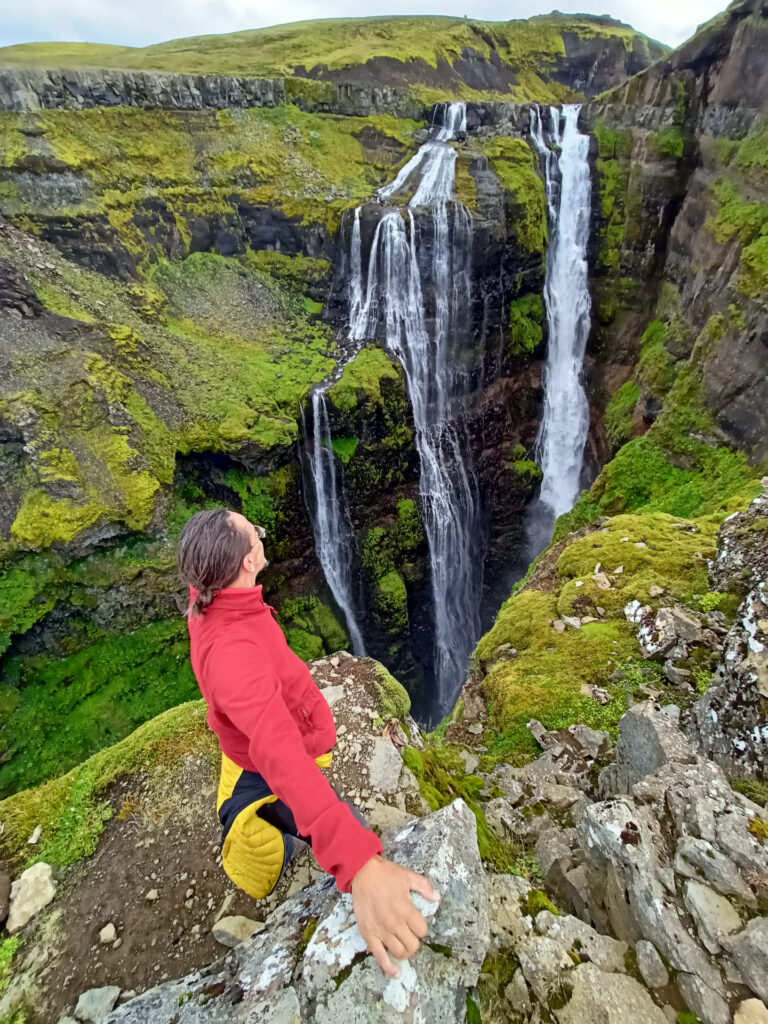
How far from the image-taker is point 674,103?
52.5ft

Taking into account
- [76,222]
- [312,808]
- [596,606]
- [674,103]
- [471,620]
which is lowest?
[471,620]

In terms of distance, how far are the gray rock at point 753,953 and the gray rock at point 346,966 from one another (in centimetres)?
114

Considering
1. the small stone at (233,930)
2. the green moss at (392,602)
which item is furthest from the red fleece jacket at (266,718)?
the green moss at (392,602)

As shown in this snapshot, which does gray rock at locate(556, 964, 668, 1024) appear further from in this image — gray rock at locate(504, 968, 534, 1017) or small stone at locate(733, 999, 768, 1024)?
small stone at locate(733, 999, 768, 1024)

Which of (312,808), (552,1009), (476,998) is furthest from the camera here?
(552,1009)

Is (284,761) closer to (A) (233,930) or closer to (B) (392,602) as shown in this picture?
(A) (233,930)

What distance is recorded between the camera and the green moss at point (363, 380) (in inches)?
590

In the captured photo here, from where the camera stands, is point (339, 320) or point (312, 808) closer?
point (312, 808)

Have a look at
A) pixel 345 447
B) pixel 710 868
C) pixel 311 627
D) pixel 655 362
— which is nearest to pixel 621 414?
pixel 655 362

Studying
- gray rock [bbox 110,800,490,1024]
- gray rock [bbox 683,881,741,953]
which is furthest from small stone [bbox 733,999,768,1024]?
gray rock [bbox 110,800,490,1024]

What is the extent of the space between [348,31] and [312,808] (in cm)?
3975

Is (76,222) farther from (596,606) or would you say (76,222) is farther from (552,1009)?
(552,1009)

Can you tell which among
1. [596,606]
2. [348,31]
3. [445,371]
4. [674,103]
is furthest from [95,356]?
[348,31]

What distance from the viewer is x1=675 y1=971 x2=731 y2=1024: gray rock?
2008 millimetres
